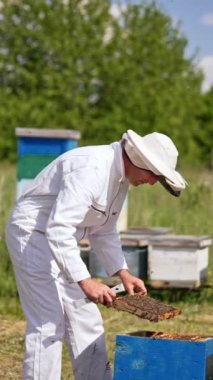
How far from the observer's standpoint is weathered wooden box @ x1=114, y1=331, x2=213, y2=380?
13.0ft

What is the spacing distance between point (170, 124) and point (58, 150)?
18392mm

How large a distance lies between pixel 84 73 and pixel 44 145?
60.4 ft

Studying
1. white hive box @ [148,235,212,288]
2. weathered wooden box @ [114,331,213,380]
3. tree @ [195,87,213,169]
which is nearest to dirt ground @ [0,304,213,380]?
white hive box @ [148,235,212,288]

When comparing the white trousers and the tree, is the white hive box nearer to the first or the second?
the white trousers

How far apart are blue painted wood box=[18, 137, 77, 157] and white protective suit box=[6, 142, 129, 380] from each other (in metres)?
3.94

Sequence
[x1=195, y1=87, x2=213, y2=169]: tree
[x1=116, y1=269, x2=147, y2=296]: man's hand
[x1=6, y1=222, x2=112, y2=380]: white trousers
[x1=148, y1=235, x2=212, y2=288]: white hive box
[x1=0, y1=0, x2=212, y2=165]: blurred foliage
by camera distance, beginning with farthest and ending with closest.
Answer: [x1=195, y1=87, x2=213, y2=169]: tree < [x1=0, y1=0, x2=212, y2=165]: blurred foliage < [x1=148, y1=235, x2=212, y2=288]: white hive box < [x1=116, y1=269, x2=147, y2=296]: man's hand < [x1=6, y1=222, x2=112, y2=380]: white trousers

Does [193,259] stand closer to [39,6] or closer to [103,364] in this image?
[103,364]

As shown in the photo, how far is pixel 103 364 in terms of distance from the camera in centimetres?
442

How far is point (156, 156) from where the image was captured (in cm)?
397

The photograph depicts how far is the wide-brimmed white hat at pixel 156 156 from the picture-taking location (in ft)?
12.9

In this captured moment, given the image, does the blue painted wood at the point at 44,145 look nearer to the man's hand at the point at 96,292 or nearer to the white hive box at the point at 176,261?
the white hive box at the point at 176,261

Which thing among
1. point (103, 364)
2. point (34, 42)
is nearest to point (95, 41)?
point (34, 42)

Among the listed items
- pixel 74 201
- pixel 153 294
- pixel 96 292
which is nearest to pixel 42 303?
pixel 96 292

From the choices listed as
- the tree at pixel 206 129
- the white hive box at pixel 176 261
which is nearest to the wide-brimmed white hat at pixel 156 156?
the white hive box at pixel 176 261
